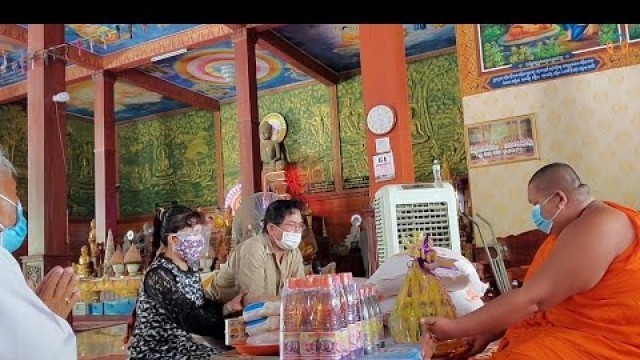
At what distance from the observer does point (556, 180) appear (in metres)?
2.26

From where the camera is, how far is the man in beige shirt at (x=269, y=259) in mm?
2924

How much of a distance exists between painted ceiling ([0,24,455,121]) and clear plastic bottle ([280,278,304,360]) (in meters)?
6.60

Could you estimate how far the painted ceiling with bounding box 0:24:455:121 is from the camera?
345 inches

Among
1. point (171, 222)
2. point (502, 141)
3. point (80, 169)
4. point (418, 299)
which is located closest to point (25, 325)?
point (418, 299)

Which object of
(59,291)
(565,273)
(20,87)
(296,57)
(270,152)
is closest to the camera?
(59,291)

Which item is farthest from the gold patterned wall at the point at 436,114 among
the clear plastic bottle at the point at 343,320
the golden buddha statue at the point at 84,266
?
the clear plastic bottle at the point at 343,320

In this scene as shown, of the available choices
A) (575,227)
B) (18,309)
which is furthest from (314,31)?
(18,309)

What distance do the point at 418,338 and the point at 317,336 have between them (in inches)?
17.3

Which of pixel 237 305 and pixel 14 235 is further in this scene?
pixel 237 305

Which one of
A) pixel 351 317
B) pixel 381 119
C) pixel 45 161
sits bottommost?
pixel 351 317

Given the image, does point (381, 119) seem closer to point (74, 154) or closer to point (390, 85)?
point (390, 85)

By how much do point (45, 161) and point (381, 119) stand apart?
3.86 metres

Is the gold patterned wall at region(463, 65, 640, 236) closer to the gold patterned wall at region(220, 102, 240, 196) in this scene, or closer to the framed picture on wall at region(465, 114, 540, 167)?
the framed picture on wall at region(465, 114, 540, 167)

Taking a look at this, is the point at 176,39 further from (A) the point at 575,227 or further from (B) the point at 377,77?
(A) the point at 575,227
